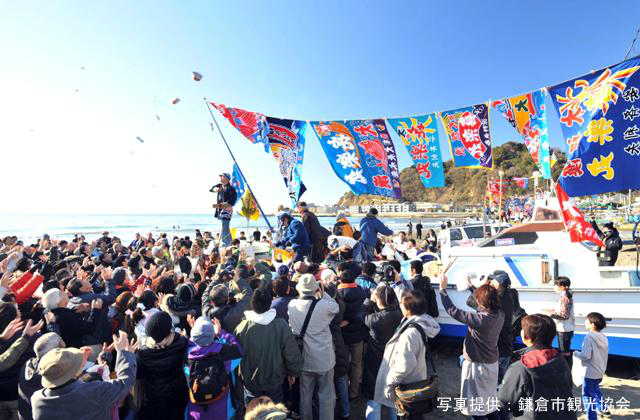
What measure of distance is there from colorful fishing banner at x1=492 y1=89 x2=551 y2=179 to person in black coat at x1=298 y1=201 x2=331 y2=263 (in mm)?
4910

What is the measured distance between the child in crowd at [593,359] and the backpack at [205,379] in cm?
416

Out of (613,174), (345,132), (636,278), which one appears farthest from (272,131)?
(636,278)

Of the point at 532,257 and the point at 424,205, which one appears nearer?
the point at 532,257

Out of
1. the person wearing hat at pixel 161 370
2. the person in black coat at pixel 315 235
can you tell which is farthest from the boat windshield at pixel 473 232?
the person wearing hat at pixel 161 370

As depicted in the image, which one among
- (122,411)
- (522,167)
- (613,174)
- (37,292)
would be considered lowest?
(122,411)

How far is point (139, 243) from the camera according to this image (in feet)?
40.3

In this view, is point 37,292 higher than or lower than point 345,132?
lower

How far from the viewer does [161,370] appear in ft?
9.65

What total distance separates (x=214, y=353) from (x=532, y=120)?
763 cm

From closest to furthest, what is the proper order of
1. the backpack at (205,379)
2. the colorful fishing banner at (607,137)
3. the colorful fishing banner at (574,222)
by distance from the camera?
the backpack at (205,379) < the colorful fishing banner at (574,222) < the colorful fishing banner at (607,137)

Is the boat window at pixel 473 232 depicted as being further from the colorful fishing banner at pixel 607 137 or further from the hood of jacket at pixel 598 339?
the hood of jacket at pixel 598 339

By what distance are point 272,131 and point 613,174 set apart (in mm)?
7197

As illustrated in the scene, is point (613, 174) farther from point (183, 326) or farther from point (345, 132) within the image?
point (183, 326)

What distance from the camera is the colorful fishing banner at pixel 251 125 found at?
341 inches
